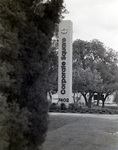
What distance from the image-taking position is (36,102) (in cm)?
567

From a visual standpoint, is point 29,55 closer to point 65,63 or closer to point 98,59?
point 65,63

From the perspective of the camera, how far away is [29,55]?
223 inches

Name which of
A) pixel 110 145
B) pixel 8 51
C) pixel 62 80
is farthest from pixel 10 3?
pixel 62 80

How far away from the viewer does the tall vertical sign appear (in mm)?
24516

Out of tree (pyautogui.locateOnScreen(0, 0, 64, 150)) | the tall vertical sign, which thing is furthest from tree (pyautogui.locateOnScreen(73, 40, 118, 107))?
tree (pyautogui.locateOnScreen(0, 0, 64, 150))

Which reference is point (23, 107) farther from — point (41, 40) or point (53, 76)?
point (53, 76)

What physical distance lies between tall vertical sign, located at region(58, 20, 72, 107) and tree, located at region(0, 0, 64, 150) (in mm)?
18259

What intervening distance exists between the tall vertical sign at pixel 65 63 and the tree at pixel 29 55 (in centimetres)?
1826

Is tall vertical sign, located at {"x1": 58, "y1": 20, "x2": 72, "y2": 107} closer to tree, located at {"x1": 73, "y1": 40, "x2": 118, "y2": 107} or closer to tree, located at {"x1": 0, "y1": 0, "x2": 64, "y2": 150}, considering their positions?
tree, located at {"x1": 73, "y1": 40, "x2": 118, "y2": 107}

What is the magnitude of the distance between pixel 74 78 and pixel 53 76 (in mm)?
2385

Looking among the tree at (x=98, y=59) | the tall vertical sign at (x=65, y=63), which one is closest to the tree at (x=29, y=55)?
the tall vertical sign at (x=65, y=63)

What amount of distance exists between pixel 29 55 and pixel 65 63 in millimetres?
18997

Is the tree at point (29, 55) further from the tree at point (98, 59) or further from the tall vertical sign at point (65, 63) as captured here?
the tree at point (98, 59)

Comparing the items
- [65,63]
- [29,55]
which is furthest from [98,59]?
[29,55]
